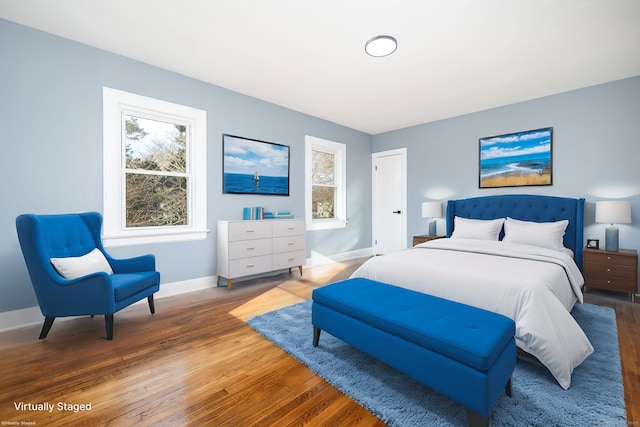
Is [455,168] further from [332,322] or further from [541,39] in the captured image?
[332,322]

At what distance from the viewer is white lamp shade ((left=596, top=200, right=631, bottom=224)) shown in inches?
123

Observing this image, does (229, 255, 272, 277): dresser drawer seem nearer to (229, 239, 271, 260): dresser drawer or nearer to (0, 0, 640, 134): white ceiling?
(229, 239, 271, 260): dresser drawer

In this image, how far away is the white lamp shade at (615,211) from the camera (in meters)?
3.13

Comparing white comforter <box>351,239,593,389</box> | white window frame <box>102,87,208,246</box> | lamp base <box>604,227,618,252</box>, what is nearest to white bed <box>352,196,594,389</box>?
white comforter <box>351,239,593,389</box>

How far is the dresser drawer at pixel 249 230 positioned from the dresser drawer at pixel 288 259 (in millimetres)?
370

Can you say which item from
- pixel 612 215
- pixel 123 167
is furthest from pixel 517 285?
pixel 123 167

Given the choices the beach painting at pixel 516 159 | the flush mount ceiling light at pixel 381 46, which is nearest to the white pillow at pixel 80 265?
the flush mount ceiling light at pixel 381 46

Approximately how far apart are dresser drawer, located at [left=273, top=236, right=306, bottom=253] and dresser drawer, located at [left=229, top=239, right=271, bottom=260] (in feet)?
0.40

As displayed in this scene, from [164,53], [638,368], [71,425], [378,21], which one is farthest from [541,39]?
[71,425]

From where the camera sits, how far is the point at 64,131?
2686mm

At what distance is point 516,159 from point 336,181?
9.68ft

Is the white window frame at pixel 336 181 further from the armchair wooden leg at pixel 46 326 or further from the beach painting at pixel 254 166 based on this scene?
the armchair wooden leg at pixel 46 326

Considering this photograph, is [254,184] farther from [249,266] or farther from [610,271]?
[610,271]

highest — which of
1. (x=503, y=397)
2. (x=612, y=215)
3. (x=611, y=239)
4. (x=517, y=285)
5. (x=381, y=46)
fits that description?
(x=381, y=46)
